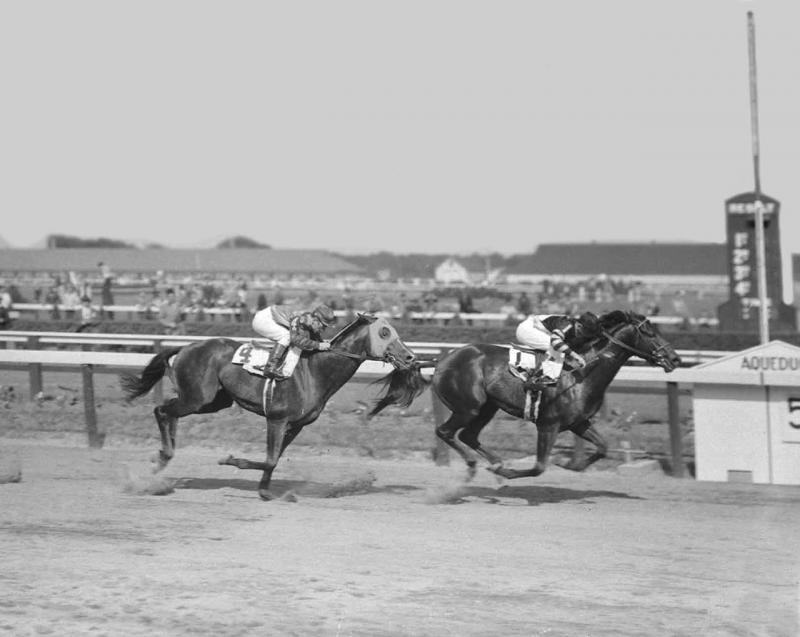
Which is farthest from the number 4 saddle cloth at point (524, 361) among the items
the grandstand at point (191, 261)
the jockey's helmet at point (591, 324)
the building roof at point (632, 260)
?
the building roof at point (632, 260)

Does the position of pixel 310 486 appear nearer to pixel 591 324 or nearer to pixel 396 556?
pixel 591 324

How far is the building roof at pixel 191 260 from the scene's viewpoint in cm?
6900

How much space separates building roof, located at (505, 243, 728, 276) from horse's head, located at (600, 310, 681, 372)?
68.1m

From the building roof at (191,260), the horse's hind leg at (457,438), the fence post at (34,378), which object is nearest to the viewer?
the horse's hind leg at (457,438)

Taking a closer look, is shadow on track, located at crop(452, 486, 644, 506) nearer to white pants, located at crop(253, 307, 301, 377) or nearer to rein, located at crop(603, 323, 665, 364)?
rein, located at crop(603, 323, 665, 364)

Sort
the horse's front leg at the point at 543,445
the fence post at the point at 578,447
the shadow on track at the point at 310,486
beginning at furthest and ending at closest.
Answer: the fence post at the point at 578,447
the shadow on track at the point at 310,486
the horse's front leg at the point at 543,445

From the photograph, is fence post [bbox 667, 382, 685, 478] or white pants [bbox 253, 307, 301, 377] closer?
white pants [bbox 253, 307, 301, 377]

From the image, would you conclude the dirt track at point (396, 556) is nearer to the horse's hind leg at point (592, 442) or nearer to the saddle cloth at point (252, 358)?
the horse's hind leg at point (592, 442)

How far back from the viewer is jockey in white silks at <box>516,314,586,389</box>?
10.8 m

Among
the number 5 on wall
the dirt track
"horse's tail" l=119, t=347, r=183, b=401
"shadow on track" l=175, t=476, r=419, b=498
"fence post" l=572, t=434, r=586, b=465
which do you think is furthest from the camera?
"fence post" l=572, t=434, r=586, b=465

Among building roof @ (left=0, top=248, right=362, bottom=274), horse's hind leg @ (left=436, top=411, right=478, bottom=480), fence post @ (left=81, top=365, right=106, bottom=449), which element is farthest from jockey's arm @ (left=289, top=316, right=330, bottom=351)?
building roof @ (left=0, top=248, right=362, bottom=274)

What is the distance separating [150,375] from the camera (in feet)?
39.4

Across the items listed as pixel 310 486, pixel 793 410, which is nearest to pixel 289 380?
pixel 310 486

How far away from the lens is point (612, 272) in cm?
8219
